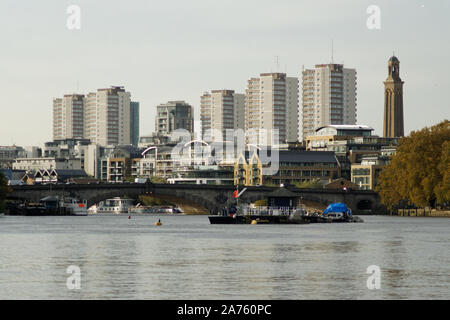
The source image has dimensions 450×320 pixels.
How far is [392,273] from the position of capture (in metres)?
69.8

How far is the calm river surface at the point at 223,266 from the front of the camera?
58.3m

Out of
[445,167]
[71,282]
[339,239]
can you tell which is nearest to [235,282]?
[71,282]

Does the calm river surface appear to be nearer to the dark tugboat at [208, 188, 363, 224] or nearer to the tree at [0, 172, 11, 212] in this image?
the dark tugboat at [208, 188, 363, 224]

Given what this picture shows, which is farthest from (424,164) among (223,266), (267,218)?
(223,266)

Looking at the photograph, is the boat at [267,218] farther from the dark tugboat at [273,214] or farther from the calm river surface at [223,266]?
the calm river surface at [223,266]

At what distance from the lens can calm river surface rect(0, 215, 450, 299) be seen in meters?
58.3

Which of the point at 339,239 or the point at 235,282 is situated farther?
the point at 339,239

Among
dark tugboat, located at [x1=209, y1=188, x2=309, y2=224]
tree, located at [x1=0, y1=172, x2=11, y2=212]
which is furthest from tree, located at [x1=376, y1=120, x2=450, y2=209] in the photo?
tree, located at [x1=0, y1=172, x2=11, y2=212]

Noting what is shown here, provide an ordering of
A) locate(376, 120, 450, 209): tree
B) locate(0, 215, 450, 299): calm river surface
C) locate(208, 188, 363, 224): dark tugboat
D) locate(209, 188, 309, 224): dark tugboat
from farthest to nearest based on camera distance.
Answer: locate(376, 120, 450, 209): tree
locate(208, 188, 363, 224): dark tugboat
locate(209, 188, 309, 224): dark tugboat
locate(0, 215, 450, 299): calm river surface

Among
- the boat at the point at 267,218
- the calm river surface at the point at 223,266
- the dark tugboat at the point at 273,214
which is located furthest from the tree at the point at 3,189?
the calm river surface at the point at 223,266
